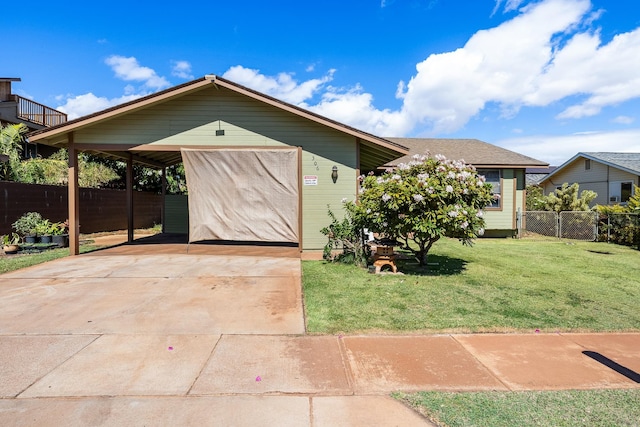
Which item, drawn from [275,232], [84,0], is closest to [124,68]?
[84,0]

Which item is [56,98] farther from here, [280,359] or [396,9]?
[280,359]

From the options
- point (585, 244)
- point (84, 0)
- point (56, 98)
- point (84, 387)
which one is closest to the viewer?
point (84, 387)

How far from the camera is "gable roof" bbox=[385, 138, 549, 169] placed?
14930 millimetres

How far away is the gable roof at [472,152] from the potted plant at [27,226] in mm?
12416

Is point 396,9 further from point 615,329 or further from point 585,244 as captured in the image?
point 615,329

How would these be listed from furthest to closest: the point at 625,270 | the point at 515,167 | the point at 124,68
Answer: the point at 124,68, the point at 515,167, the point at 625,270

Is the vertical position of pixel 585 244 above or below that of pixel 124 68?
below

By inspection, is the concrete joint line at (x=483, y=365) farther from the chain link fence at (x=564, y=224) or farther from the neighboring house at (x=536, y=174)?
the neighboring house at (x=536, y=174)

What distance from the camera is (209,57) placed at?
49.7ft

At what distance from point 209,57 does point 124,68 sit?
798 cm

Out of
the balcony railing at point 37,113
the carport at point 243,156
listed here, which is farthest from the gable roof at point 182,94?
the balcony railing at point 37,113

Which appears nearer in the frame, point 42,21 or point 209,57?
point 42,21

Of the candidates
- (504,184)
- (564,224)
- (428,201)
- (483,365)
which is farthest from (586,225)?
(483,365)

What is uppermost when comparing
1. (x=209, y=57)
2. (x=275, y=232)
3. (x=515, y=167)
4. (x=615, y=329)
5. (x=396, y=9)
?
(x=396, y=9)
